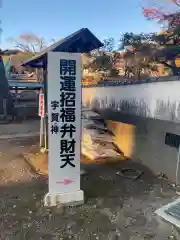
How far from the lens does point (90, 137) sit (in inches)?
278

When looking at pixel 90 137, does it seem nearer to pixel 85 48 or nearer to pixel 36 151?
pixel 36 151

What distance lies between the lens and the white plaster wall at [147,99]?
17.1ft

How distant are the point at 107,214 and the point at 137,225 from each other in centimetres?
51

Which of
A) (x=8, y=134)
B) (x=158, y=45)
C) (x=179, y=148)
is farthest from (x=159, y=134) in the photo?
(x=8, y=134)

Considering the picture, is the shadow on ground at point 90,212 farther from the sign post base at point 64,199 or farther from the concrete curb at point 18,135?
the concrete curb at point 18,135

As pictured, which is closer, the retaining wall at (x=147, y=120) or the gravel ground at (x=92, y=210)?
the gravel ground at (x=92, y=210)

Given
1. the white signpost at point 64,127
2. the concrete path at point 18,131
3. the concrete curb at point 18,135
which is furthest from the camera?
the concrete path at point 18,131

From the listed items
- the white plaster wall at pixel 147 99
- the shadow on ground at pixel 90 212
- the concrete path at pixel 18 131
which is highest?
the white plaster wall at pixel 147 99

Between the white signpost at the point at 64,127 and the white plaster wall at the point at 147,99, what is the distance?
7.74ft

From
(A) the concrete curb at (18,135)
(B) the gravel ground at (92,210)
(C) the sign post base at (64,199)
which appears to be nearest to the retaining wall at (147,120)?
(B) the gravel ground at (92,210)

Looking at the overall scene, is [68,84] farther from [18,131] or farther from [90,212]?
[18,131]

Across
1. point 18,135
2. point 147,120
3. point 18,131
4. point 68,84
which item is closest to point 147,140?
point 147,120

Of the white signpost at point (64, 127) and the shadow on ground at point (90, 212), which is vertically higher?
the white signpost at point (64, 127)

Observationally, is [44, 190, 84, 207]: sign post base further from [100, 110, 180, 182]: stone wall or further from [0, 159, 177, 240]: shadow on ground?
[100, 110, 180, 182]: stone wall
